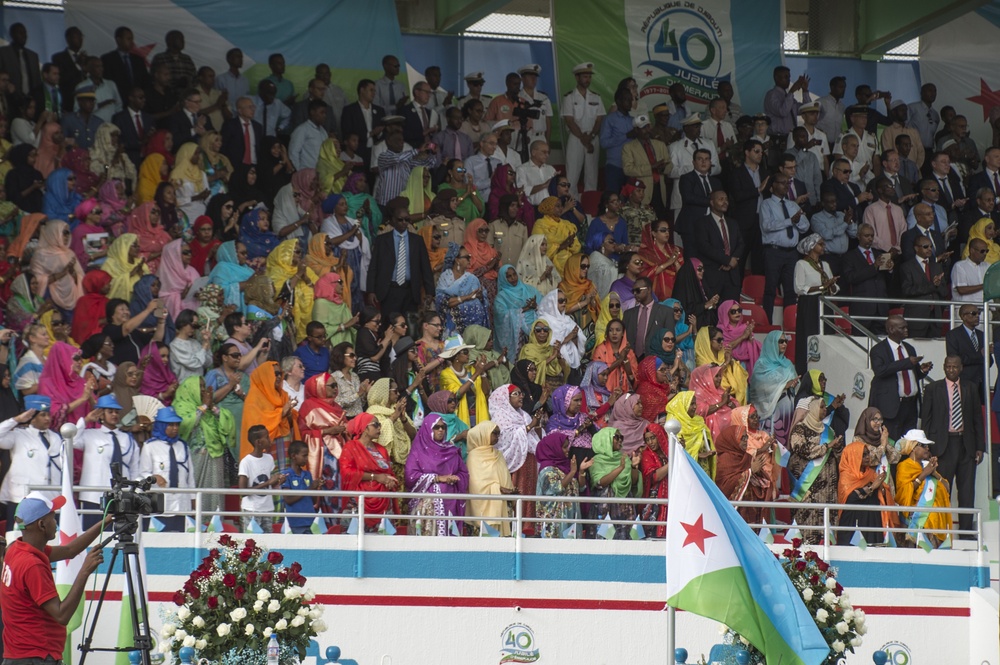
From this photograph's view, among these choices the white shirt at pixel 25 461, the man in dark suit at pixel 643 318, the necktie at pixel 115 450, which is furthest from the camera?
the man in dark suit at pixel 643 318

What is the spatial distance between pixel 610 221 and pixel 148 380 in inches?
256

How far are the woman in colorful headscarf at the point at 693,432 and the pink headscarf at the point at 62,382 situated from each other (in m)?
5.97

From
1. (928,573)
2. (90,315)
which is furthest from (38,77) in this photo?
(928,573)

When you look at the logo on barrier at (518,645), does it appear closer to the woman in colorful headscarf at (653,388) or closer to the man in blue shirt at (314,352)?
the woman in colorful headscarf at (653,388)

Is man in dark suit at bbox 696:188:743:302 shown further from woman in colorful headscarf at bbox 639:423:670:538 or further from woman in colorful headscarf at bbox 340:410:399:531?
woman in colorful headscarf at bbox 340:410:399:531

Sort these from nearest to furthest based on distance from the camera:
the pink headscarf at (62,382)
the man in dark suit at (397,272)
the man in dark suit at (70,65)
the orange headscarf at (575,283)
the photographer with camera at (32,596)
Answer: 1. the photographer with camera at (32,596)
2. the pink headscarf at (62,382)
3. the man in dark suit at (397,272)
4. the orange headscarf at (575,283)
5. the man in dark suit at (70,65)

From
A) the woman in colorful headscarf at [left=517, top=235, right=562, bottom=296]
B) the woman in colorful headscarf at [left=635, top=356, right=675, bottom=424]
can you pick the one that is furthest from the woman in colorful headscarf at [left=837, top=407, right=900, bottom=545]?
the woman in colorful headscarf at [left=517, top=235, right=562, bottom=296]

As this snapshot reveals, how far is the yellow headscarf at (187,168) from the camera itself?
732 inches

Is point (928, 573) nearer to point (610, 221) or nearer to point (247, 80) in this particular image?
point (610, 221)

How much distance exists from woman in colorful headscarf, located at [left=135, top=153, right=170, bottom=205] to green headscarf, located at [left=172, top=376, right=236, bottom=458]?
11.7 ft

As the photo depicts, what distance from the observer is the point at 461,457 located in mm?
15852

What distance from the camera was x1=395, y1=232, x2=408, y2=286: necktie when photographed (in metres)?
18.3

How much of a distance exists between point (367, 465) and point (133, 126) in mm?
6163

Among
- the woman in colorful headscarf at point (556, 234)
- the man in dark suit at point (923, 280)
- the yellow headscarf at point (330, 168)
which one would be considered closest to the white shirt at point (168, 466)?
the yellow headscarf at point (330, 168)
